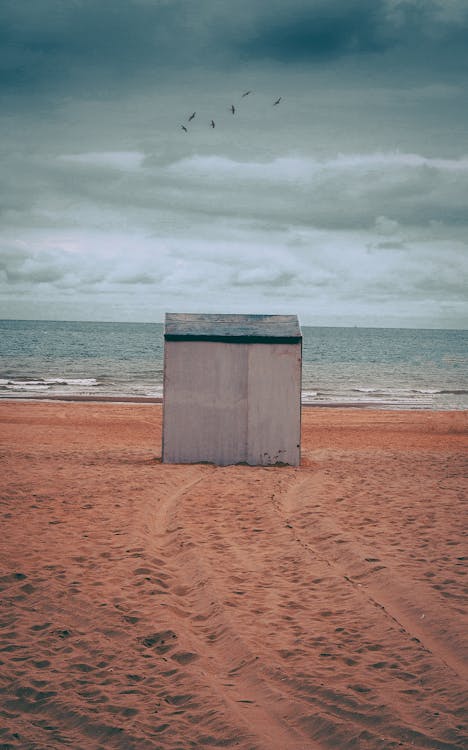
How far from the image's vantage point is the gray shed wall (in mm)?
10859

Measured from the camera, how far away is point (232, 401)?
10922 mm

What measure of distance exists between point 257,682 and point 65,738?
128 centimetres

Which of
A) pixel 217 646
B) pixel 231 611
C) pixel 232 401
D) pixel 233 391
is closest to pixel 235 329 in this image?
pixel 233 391

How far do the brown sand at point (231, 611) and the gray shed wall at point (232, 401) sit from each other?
0.76 meters

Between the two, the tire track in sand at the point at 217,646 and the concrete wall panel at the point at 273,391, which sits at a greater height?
the concrete wall panel at the point at 273,391

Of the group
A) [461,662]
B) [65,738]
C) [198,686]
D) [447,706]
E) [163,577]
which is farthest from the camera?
[163,577]

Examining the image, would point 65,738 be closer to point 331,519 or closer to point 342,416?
point 331,519

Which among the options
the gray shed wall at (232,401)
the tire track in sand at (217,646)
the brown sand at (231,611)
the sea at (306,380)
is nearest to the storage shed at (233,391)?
the gray shed wall at (232,401)

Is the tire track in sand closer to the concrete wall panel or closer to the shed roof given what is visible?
the concrete wall panel

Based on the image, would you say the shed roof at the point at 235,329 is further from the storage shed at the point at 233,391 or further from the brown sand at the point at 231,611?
the brown sand at the point at 231,611

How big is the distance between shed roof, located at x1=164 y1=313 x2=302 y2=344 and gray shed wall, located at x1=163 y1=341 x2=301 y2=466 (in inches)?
4.7

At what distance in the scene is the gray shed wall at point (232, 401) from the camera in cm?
1086

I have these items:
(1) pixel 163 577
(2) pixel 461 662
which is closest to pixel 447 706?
(2) pixel 461 662

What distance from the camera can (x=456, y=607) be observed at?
16.6ft
